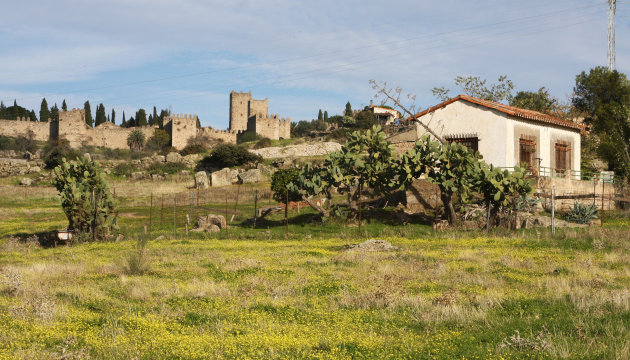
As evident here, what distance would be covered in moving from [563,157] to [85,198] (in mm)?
29037

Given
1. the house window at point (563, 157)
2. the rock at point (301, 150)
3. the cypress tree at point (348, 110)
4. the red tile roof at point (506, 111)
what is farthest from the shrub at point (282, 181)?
the cypress tree at point (348, 110)

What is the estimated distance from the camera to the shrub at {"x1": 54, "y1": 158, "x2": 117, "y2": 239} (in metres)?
24.6

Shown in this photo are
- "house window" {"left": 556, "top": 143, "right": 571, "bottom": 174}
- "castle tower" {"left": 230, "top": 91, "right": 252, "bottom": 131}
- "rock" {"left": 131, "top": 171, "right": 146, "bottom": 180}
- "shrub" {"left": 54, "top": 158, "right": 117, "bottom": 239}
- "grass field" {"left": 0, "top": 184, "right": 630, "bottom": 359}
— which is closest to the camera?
"grass field" {"left": 0, "top": 184, "right": 630, "bottom": 359}

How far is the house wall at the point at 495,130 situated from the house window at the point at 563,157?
1.57 feet

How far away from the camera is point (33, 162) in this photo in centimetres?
7388

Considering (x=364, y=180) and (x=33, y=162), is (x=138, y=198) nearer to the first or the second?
(x=364, y=180)

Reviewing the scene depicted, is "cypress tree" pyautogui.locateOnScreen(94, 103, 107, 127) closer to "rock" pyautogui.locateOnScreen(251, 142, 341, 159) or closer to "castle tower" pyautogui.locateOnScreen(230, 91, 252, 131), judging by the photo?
"castle tower" pyautogui.locateOnScreen(230, 91, 252, 131)

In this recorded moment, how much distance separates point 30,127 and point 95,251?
96518mm

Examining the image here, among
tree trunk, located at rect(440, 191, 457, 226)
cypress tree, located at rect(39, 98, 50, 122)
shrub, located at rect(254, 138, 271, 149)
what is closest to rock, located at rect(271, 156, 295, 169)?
shrub, located at rect(254, 138, 271, 149)

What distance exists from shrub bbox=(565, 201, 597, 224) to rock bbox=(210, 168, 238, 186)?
1467 inches

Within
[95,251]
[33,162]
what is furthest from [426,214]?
[33,162]

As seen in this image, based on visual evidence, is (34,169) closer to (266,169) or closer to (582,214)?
(266,169)

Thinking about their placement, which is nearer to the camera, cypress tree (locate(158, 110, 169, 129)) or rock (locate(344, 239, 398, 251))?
rock (locate(344, 239, 398, 251))

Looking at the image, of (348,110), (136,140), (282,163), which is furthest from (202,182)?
(348,110)
